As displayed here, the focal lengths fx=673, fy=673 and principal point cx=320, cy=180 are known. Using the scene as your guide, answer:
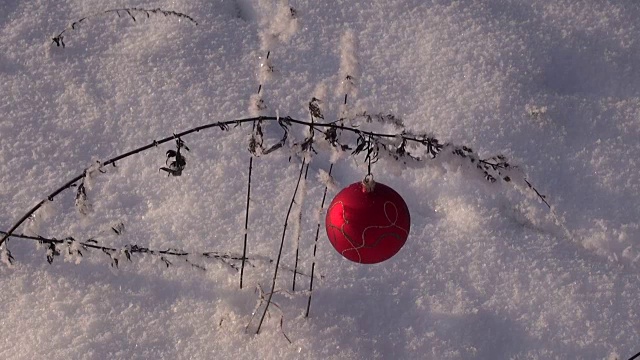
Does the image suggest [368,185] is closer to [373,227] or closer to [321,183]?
[373,227]

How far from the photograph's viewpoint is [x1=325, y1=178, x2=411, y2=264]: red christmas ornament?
160cm

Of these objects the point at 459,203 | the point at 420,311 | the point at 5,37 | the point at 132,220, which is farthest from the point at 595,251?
the point at 5,37

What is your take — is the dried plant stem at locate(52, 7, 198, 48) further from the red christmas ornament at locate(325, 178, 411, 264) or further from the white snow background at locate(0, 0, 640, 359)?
the red christmas ornament at locate(325, 178, 411, 264)

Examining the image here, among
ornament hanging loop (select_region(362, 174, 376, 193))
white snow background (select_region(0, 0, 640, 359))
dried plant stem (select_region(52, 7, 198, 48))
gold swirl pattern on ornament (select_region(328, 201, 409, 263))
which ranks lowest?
gold swirl pattern on ornament (select_region(328, 201, 409, 263))

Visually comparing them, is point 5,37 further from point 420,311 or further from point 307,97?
point 420,311

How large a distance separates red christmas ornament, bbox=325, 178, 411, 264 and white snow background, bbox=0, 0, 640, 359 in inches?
6.1

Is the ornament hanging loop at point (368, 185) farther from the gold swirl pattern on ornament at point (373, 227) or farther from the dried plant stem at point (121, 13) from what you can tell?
the dried plant stem at point (121, 13)

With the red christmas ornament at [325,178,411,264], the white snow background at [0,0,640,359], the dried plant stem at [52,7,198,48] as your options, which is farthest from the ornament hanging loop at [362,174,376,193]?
the dried plant stem at [52,7,198,48]

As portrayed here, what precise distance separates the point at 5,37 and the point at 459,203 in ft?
6.60

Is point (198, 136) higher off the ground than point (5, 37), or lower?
lower

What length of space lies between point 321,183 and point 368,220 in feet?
2.91

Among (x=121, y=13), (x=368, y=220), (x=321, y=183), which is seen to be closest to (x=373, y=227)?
(x=368, y=220)

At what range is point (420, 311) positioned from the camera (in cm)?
218

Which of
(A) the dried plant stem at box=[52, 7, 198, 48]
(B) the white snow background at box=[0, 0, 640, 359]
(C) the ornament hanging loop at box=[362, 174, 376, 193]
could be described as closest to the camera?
(C) the ornament hanging loop at box=[362, 174, 376, 193]
